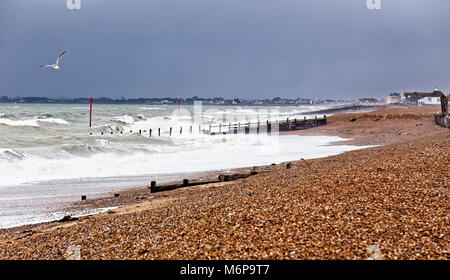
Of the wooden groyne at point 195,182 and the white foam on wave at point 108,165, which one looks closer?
the wooden groyne at point 195,182

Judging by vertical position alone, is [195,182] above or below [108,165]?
above

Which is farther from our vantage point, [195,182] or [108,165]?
[108,165]

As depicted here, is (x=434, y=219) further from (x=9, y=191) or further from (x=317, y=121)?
(x=317, y=121)

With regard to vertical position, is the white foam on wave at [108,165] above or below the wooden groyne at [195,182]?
below

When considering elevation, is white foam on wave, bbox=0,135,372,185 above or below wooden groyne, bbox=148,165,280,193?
below

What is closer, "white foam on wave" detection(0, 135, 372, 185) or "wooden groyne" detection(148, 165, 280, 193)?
"wooden groyne" detection(148, 165, 280, 193)

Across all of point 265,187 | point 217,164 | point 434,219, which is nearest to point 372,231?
point 434,219

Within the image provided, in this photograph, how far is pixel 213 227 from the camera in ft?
20.2

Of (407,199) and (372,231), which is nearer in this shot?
(372,231)
